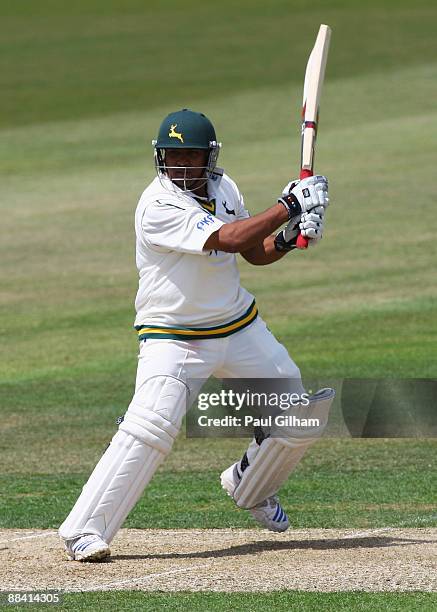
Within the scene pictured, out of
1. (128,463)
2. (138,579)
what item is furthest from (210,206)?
(138,579)

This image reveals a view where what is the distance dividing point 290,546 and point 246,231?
1674 millimetres

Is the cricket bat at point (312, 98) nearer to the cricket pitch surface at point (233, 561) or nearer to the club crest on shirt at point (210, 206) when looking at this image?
the club crest on shirt at point (210, 206)

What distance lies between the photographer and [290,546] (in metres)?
7.08

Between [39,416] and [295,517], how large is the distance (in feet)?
12.8

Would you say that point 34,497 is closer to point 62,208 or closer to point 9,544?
point 9,544

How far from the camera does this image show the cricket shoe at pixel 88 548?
6.57 m

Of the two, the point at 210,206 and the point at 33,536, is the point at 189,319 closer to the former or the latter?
the point at 210,206

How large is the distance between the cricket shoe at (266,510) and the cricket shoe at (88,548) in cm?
88

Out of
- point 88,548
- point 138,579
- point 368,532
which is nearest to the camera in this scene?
point 138,579

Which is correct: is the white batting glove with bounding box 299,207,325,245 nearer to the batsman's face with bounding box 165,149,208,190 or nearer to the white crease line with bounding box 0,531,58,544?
the batsman's face with bounding box 165,149,208,190

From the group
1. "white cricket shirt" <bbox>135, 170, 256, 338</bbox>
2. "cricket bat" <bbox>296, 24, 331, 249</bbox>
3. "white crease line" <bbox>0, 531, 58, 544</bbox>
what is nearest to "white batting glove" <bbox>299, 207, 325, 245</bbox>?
"white cricket shirt" <bbox>135, 170, 256, 338</bbox>

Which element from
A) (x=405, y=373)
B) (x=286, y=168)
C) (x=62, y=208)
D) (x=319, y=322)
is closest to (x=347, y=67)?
(x=286, y=168)

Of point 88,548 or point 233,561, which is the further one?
point 233,561

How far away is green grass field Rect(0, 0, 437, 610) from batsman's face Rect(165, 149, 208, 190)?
208 centimetres
